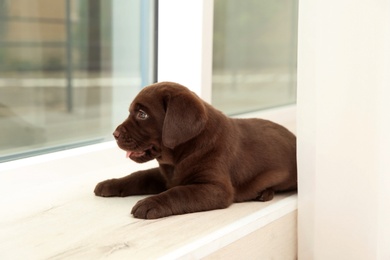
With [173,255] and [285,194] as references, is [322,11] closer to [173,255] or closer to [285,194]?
[285,194]

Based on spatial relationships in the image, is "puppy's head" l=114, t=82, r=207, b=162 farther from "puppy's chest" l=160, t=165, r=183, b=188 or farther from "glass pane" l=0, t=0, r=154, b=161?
"glass pane" l=0, t=0, r=154, b=161

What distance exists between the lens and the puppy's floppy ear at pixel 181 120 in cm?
119

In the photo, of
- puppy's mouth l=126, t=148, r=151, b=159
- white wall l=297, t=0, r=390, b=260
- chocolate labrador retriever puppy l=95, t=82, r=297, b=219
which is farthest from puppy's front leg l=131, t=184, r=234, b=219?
white wall l=297, t=0, r=390, b=260

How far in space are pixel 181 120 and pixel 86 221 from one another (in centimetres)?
28

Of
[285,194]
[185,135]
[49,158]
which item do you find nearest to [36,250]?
[185,135]

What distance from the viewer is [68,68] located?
1.74 m

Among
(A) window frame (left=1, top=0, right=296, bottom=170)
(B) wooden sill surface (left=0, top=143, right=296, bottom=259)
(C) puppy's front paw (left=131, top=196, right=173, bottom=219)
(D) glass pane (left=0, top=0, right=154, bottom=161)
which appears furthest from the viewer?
(A) window frame (left=1, top=0, right=296, bottom=170)

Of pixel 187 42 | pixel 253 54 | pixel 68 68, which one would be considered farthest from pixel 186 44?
pixel 253 54

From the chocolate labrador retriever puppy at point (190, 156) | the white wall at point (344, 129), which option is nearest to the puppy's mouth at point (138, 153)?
the chocolate labrador retriever puppy at point (190, 156)

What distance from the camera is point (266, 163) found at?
134cm

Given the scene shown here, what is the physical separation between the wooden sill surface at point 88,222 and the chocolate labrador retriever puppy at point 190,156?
0.03m

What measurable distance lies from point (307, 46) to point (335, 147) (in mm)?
236

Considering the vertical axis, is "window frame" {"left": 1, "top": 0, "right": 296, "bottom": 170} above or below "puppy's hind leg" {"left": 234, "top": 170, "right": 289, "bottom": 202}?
above

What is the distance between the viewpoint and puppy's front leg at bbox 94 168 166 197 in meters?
1.33
